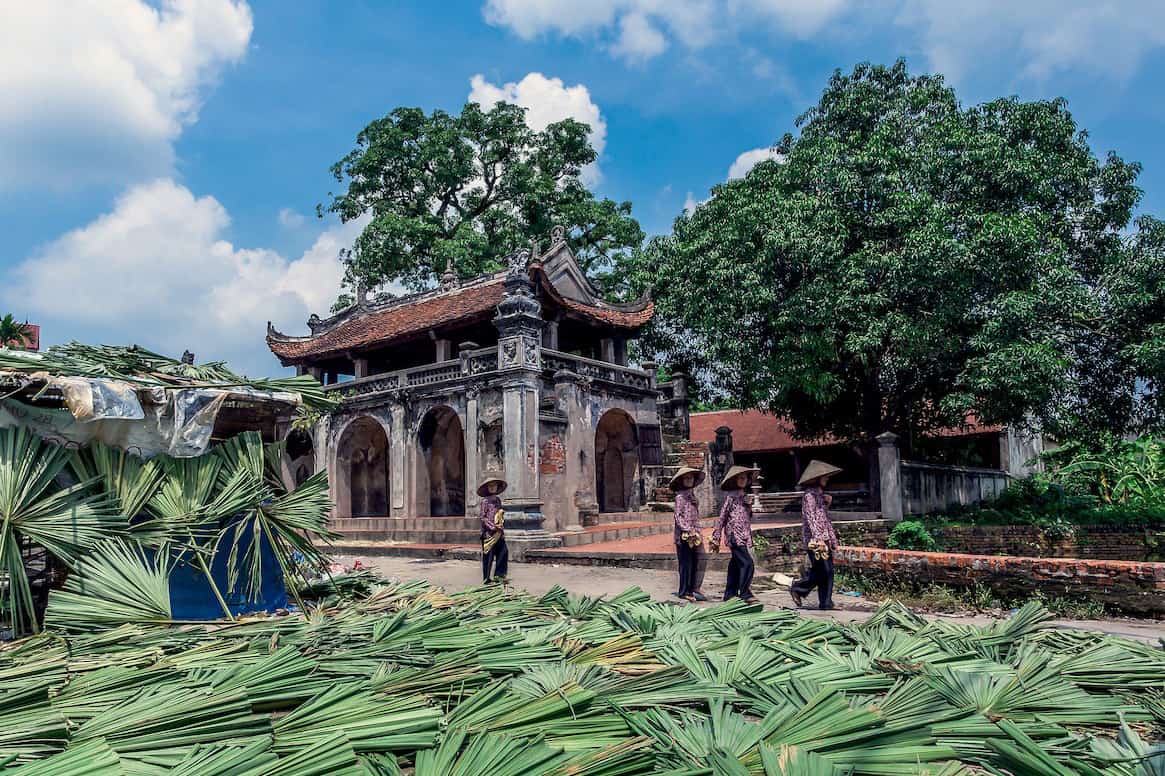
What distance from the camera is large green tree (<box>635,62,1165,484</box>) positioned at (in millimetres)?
13805

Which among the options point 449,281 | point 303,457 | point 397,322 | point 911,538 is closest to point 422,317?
point 397,322

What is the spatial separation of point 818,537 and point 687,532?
54.9 inches

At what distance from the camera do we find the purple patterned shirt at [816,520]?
7.29 m

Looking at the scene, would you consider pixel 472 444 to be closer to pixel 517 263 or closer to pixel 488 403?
pixel 488 403

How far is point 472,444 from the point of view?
1556 centimetres

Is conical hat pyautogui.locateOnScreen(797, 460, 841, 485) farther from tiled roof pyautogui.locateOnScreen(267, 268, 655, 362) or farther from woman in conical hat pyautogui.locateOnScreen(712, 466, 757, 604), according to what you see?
tiled roof pyautogui.locateOnScreen(267, 268, 655, 362)

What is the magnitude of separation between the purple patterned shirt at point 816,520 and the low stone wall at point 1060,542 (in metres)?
6.32

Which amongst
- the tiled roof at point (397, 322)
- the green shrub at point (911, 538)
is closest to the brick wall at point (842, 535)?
the green shrub at point (911, 538)

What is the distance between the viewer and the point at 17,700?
3176 mm

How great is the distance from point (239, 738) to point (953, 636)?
3.97 metres

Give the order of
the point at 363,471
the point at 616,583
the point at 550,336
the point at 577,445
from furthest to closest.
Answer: the point at 363,471
the point at 550,336
the point at 577,445
the point at 616,583

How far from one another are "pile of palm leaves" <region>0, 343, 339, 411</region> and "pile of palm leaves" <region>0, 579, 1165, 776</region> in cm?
173

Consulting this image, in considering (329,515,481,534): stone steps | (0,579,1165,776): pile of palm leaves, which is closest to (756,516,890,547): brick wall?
(329,515,481,534): stone steps

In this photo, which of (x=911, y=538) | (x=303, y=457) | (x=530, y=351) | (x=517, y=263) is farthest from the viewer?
(x=303, y=457)
